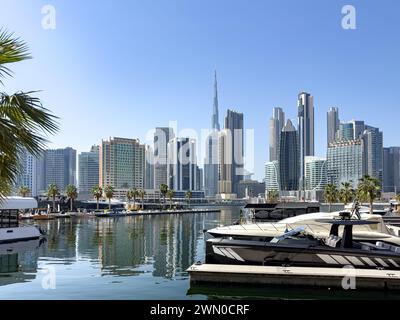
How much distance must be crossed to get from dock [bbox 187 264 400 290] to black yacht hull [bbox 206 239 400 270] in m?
0.69

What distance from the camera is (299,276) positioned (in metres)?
19.2

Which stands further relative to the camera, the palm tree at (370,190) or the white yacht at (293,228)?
the palm tree at (370,190)

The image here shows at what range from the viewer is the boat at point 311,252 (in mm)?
20188

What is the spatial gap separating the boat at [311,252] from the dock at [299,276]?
0.71 m

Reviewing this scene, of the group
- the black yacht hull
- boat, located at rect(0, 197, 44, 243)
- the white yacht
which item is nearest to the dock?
the black yacht hull

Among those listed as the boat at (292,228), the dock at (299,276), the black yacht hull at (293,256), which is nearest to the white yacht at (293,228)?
the boat at (292,228)

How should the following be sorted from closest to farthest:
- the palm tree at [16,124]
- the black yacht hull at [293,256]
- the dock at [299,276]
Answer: the palm tree at [16,124] < the dock at [299,276] < the black yacht hull at [293,256]

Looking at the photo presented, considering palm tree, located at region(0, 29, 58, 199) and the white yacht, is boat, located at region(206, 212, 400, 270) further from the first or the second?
palm tree, located at region(0, 29, 58, 199)

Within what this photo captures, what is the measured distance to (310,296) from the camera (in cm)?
1823

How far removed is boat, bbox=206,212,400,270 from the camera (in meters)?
20.2

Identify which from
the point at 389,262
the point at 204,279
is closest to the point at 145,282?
the point at 204,279

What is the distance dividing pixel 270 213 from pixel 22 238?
38978 millimetres

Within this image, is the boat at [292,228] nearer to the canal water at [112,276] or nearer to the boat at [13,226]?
the canal water at [112,276]
